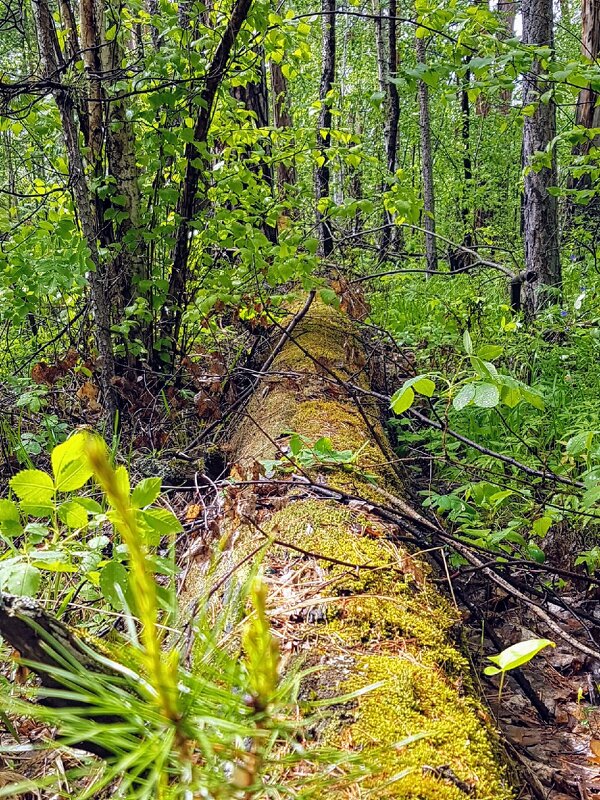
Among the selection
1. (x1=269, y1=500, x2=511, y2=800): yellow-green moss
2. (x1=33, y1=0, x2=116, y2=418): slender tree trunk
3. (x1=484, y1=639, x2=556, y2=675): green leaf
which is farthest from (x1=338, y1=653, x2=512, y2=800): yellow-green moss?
(x1=33, y1=0, x2=116, y2=418): slender tree trunk

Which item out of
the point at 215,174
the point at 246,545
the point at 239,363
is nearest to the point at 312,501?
the point at 246,545

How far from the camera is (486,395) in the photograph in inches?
59.6

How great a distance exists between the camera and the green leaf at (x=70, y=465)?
1047 millimetres

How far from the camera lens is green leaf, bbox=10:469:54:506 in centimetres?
111

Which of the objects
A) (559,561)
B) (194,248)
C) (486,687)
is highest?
(194,248)

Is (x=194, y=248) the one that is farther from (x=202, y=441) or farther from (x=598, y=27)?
(x=598, y=27)

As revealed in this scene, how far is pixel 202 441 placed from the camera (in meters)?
3.36

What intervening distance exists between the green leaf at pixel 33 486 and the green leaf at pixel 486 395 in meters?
1.03

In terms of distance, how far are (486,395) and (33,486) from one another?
1.09m

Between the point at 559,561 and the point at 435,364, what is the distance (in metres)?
1.79

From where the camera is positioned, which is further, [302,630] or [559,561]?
[559,561]

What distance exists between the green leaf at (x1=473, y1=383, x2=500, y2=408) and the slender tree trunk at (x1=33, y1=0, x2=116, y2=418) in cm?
205

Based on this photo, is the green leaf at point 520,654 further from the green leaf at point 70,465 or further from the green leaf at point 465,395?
the green leaf at point 70,465

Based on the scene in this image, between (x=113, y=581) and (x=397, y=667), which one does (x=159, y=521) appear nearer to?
(x=113, y=581)
